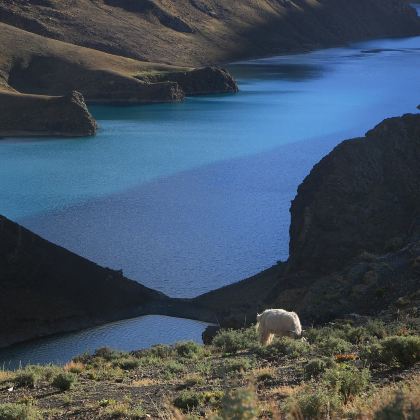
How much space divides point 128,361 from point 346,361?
573 cm

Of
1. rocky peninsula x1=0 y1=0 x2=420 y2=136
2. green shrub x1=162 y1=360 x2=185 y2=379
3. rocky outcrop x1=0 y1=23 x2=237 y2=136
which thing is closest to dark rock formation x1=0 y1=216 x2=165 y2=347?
green shrub x1=162 y1=360 x2=185 y2=379

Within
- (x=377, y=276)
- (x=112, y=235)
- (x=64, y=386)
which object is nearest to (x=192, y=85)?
(x=112, y=235)

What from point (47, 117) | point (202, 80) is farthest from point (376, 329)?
point (202, 80)

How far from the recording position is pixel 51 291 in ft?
114

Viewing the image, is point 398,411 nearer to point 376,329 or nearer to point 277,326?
point 376,329

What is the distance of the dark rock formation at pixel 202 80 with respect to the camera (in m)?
124

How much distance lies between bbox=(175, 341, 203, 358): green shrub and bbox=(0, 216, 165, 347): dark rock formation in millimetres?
14344

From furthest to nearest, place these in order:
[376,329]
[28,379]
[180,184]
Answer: [180,184] < [376,329] < [28,379]

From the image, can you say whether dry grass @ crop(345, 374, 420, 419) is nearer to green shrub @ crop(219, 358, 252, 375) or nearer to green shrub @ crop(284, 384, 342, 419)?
green shrub @ crop(284, 384, 342, 419)

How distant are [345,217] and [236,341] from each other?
17421 millimetres

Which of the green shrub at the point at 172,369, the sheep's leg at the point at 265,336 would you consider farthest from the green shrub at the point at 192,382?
the sheep's leg at the point at 265,336

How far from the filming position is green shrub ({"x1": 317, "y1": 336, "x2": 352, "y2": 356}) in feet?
48.0

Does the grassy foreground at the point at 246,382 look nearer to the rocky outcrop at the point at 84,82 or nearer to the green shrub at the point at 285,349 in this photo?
the green shrub at the point at 285,349

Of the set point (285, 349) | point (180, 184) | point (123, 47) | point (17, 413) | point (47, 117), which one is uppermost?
point (123, 47)
